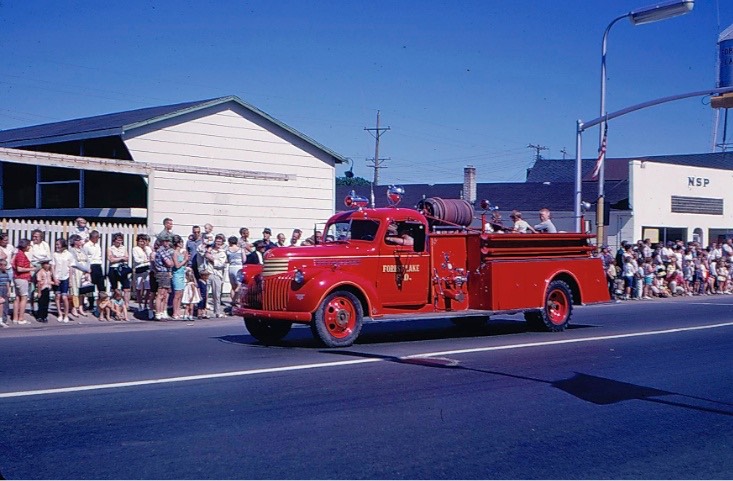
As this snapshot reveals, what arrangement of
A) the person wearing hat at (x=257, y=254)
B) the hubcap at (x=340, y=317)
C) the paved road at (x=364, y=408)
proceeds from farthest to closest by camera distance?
1. the person wearing hat at (x=257, y=254)
2. the hubcap at (x=340, y=317)
3. the paved road at (x=364, y=408)

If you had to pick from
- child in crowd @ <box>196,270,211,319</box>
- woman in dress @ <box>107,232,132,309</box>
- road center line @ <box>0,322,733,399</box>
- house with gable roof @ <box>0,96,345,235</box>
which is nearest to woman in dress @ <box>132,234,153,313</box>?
woman in dress @ <box>107,232,132,309</box>

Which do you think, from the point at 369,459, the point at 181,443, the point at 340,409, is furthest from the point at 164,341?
the point at 369,459

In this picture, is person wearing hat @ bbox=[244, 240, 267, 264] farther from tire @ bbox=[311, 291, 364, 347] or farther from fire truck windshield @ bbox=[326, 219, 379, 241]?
tire @ bbox=[311, 291, 364, 347]

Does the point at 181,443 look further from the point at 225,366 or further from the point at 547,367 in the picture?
the point at 547,367

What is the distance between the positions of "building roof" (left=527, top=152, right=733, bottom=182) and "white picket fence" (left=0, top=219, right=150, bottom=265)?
43996mm

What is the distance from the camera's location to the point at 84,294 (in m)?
16.8

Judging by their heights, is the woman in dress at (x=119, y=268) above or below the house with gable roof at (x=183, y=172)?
below

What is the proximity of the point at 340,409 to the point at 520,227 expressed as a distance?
9.20 metres

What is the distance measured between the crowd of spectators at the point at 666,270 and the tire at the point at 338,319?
13533mm

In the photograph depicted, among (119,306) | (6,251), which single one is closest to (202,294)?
(119,306)

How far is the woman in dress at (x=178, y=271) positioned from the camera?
16.8 m

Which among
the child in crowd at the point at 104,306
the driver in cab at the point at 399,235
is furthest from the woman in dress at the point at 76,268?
the driver in cab at the point at 399,235

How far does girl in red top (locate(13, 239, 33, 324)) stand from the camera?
1548 centimetres

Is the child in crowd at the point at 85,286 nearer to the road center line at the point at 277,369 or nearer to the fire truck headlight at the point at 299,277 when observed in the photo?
the fire truck headlight at the point at 299,277
